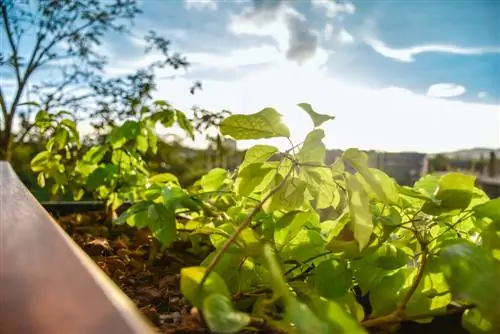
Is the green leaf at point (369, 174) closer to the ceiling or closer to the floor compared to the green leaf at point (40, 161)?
closer to the ceiling

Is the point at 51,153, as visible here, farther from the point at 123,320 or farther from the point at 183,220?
the point at 123,320

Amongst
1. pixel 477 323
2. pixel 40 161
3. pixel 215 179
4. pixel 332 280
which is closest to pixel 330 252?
pixel 332 280

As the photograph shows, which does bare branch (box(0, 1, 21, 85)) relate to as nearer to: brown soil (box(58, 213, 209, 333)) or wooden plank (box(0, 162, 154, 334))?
brown soil (box(58, 213, 209, 333))

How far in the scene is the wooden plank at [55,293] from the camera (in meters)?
0.25

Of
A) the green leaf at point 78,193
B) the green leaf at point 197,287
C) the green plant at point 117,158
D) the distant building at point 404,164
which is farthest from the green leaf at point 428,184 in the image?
the distant building at point 404,164

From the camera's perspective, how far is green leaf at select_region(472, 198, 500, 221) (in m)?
0.57

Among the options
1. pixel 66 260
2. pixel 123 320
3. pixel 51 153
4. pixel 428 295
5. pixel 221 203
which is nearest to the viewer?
pixel 123 320

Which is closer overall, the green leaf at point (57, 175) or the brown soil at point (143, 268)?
the brown soil at point (143, 268)

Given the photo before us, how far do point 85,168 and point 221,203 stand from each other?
0.63m

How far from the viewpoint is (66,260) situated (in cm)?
35

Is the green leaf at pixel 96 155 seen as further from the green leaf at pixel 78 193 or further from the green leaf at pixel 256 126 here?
the green leaf at pixel 256 126

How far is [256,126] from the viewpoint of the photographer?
55 centimetres

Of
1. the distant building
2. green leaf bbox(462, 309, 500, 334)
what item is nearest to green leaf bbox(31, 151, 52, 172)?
green leaf bbox(462, 309, 500, 334)

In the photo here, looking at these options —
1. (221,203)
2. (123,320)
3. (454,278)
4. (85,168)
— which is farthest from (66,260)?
(85,168)
